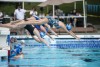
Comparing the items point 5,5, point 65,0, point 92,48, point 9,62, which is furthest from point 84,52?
point 5,5

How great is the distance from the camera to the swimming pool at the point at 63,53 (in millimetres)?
10977

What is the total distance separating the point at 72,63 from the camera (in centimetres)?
1099

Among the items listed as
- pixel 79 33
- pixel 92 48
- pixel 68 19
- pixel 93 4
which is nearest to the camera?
pixel 92 48

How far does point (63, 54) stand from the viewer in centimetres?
1298

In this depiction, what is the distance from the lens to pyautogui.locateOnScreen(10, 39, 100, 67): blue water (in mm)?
10961

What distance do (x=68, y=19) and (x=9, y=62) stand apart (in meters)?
9.14

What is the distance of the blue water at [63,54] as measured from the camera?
1096 centimetres

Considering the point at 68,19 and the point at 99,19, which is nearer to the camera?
the point at 68,19

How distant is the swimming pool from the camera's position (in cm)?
1098

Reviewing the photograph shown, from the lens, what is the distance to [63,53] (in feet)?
43.5

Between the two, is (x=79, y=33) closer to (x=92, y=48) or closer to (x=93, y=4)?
(x=92, y=48)

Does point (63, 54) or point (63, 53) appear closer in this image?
point (63, 54)

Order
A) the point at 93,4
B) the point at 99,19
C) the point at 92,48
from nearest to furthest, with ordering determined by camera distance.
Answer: the point at 92,48, the point at 93,4, the point at 99,19

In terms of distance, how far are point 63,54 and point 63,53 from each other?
0.90 feet
